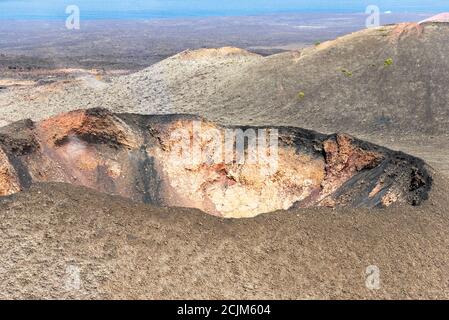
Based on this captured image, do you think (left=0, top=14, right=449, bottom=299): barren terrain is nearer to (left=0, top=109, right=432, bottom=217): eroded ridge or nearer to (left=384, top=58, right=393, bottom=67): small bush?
(left=0, top=109, right=432, bottom=217): eroded ridge

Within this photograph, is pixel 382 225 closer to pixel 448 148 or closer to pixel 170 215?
pixel 170 215

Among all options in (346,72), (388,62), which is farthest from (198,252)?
(388,62)

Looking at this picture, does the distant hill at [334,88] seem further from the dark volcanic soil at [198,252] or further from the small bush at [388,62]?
the dark volcanic soil at [198,252]

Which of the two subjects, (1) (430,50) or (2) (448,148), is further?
(1) (430,50)

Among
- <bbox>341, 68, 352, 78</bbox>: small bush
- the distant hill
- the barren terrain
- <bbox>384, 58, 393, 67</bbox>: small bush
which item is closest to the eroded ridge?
the barren terrain

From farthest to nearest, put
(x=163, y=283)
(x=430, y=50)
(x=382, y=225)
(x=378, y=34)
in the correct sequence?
(x=378, y=34), (x=430, y=50), (x=382, y=225), (x=163, y=283)

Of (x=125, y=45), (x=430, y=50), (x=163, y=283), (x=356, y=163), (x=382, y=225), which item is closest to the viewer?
(x=163, y=283)

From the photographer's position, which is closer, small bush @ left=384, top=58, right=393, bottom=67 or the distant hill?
the distant hill
